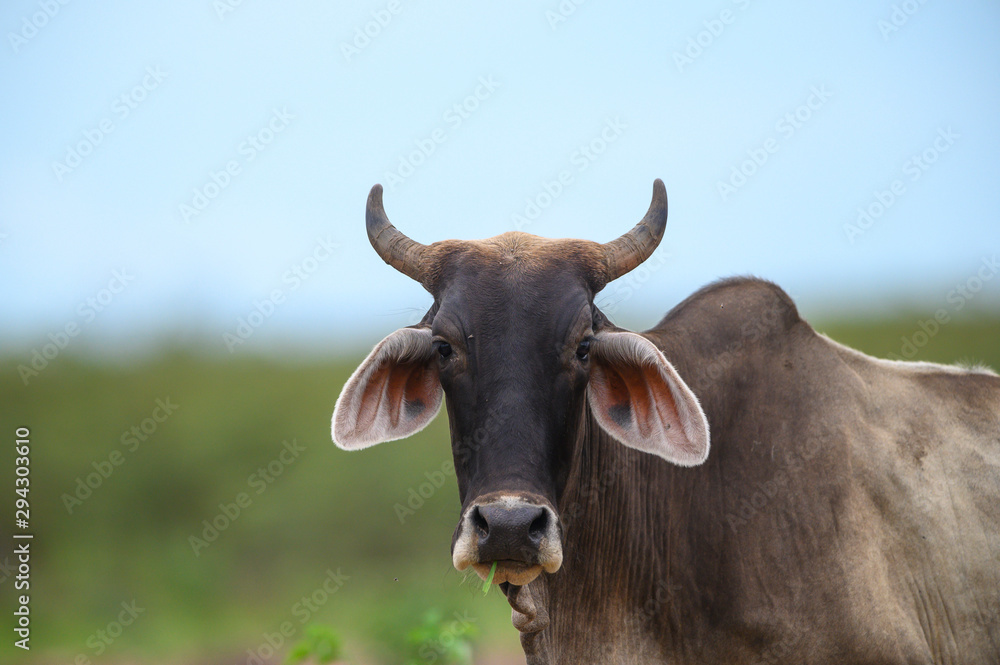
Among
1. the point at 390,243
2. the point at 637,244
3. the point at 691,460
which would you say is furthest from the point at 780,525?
the point at 390,243

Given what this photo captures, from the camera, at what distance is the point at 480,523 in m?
4.16

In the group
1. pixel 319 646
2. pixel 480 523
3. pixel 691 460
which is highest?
pixel 691 460

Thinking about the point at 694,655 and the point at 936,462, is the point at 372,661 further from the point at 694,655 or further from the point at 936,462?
the point at 936,462

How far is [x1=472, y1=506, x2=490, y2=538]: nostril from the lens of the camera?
4.11 meters

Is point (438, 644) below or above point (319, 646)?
above

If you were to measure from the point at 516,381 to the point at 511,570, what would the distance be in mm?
837

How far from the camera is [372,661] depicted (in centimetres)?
806

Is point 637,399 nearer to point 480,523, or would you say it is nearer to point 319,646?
point 480,523

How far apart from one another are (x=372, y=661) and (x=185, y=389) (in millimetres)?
11209

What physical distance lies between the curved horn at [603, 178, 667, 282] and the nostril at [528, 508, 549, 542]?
1400 mm

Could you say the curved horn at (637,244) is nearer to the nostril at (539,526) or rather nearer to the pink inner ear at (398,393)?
the pink inner ear at (398,393)

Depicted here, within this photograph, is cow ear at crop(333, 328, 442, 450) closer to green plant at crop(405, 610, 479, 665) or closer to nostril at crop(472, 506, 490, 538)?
nostril at crop(472, 506, 490, 538)

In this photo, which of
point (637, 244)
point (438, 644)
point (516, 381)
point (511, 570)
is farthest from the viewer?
point (438, 644)

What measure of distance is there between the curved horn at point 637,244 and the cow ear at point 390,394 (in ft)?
3.32
